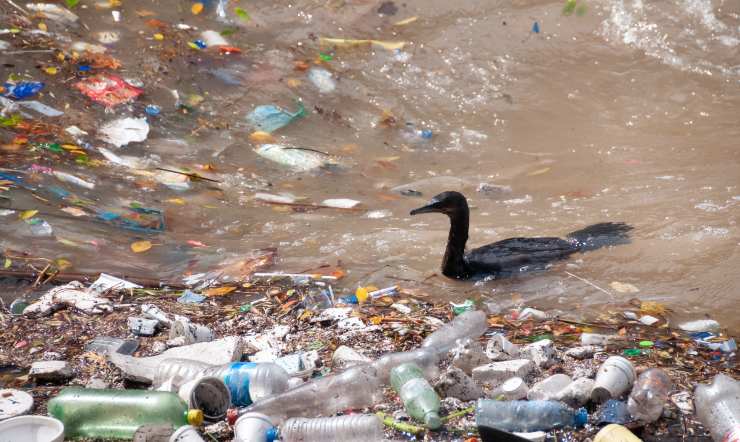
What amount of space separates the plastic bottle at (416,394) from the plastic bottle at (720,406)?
0.99 m

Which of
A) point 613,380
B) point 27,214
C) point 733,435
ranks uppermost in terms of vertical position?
point 27,214

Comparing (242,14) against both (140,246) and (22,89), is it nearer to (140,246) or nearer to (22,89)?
(22,89)

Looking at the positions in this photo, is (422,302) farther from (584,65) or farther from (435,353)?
(584,65)

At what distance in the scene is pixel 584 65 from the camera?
7707 mm

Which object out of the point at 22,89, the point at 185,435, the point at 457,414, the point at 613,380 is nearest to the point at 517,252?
the point at 613,380

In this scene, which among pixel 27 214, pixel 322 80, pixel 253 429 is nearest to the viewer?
pixel 253 429

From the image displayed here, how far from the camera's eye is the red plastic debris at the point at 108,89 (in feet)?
21.3

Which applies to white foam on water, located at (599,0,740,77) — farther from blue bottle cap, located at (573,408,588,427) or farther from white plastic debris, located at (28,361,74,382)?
white plastic debris, located at (28,361,74,382)

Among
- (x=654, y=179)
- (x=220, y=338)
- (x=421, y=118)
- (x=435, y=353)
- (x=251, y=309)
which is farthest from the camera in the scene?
(x=421, y=118)

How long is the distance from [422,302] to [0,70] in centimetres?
428

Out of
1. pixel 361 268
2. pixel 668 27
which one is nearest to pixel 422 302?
pixel 361 268

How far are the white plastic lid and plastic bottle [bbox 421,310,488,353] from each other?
163 cm

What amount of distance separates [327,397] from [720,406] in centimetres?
147

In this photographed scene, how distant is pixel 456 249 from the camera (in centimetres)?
500
